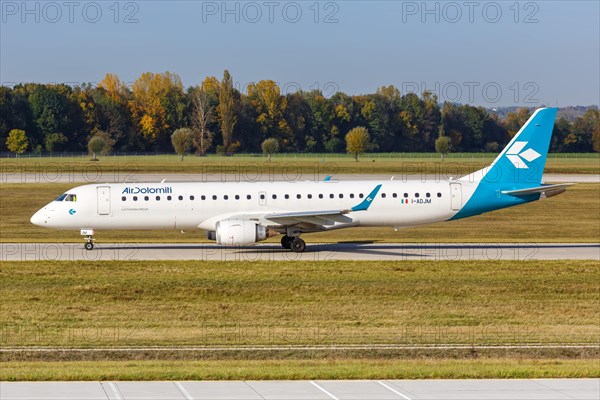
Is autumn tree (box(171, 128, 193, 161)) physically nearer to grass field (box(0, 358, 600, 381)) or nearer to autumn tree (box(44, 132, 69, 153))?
autumn tree (box(44, 132, 69, 153))

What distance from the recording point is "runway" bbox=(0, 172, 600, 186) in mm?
84938

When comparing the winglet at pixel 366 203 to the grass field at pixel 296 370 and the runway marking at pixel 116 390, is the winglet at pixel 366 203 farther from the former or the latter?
the runway marking at pixel 116 390

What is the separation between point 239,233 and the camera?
1499 inches

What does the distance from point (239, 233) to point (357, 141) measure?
9114 cm

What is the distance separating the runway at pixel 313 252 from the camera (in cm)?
3859

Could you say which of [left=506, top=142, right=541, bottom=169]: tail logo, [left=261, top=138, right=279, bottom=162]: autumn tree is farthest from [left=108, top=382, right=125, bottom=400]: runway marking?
[left=261, top=138, right=279, bottom=162]: autumn tree

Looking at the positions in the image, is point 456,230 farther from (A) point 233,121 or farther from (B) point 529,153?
(A) point 233,121

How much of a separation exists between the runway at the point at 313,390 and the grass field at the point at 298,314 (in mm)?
757

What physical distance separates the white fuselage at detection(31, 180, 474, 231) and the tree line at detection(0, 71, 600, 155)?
76.8 meters

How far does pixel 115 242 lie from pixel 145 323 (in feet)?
66.7

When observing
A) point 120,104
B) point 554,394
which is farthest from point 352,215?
point 120,104

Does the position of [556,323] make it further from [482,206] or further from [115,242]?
[115,242]

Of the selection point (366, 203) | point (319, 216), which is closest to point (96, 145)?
point (366, 203)

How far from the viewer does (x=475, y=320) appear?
27.0m
